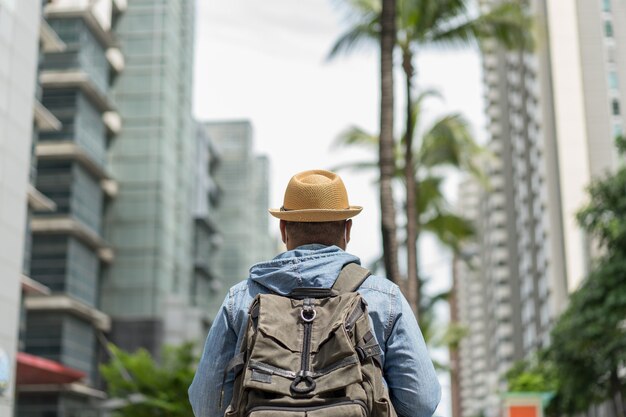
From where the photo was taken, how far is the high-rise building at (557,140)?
75438 mm

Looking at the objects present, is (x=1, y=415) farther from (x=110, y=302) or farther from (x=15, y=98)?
(x=110, y=302)

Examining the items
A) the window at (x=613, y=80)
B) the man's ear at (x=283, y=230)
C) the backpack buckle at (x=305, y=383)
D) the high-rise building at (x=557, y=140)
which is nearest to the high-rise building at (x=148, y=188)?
the high-rise building at (x=557, y=140)

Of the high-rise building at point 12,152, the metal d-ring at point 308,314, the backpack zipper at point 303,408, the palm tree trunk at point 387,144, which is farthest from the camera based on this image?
the high-rise building at point 12,152

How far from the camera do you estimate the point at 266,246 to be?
100 meters

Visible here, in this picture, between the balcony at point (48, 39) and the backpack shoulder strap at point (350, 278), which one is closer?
the backpack shoulder strap at point (350, 278)

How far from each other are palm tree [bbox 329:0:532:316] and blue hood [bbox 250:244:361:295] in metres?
13.5

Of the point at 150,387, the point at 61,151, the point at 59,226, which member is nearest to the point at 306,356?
the point at 150,387

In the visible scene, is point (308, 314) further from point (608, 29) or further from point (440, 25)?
point (608, 29)

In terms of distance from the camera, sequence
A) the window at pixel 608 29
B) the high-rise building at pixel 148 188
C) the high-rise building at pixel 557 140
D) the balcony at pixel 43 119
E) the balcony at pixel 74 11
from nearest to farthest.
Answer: the balcony at pixel 43 119, the balcony at pixel 74 11, the high-rise building at pixel 148 188, the window at pixel 608 29, the high-rise building at pixel 557 140

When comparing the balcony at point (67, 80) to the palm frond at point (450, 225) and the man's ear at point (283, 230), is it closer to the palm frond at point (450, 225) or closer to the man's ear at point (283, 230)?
the palm frond at point (450, 225)

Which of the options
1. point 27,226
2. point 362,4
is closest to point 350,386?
point 362,4

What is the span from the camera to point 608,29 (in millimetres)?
74375

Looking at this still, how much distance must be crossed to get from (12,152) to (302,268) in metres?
32.8

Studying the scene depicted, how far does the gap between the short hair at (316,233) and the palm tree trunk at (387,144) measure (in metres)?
9.82
